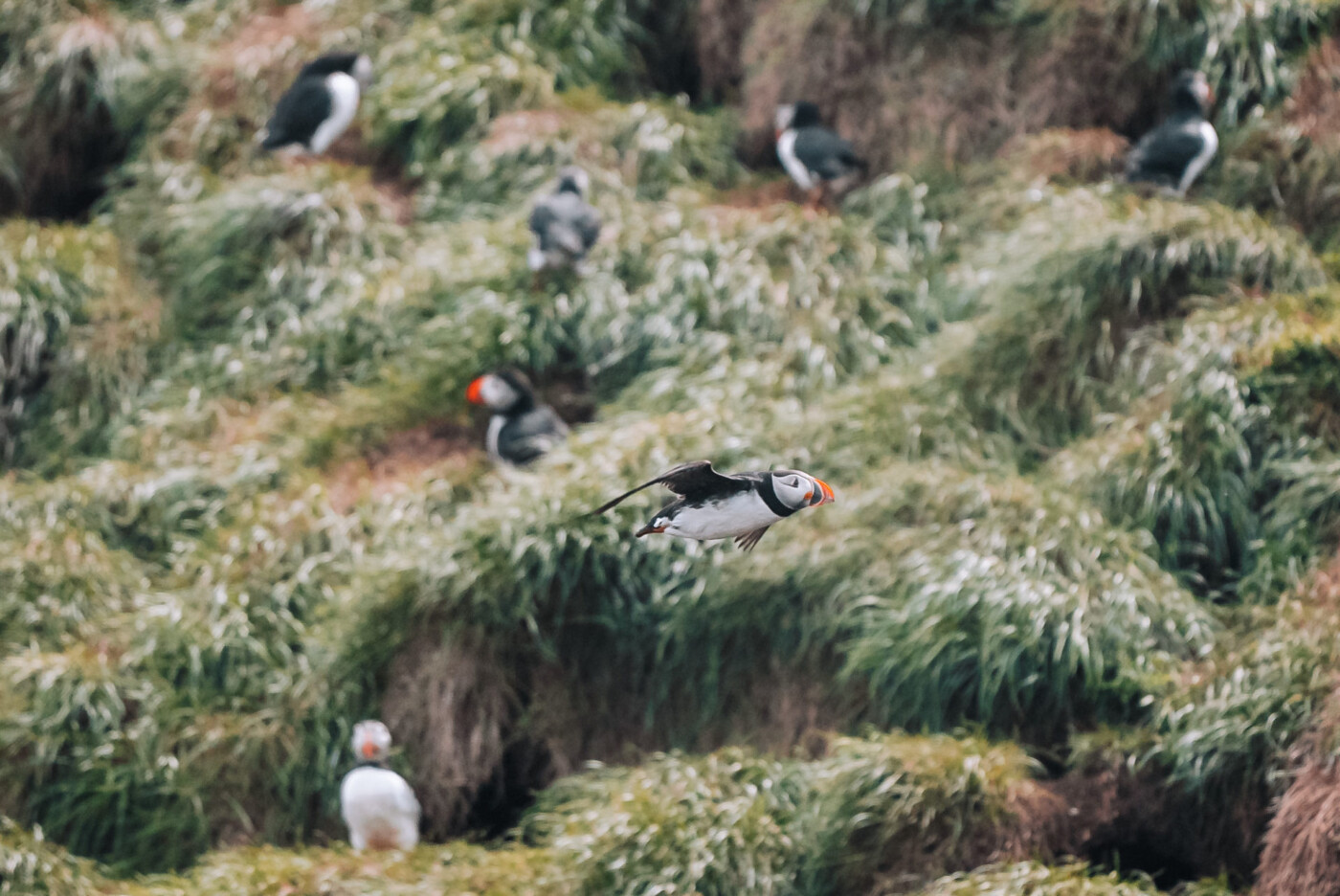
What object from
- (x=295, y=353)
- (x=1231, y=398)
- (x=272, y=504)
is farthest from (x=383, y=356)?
(x=1231, y=398)

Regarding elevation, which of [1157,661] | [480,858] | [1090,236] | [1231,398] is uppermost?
[1090,236]

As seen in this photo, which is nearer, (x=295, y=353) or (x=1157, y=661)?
(x=1157, y=661)

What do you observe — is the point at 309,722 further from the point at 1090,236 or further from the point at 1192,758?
the point at 1090,236

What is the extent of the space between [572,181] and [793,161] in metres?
1.01

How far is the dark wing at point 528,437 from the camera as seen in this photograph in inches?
235

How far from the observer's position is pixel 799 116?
23.2 feet

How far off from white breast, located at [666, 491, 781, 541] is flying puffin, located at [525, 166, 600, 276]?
3.85m

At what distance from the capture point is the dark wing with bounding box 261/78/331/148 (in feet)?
23.8

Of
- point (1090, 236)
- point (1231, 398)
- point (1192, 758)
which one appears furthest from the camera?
point (1090, 236)

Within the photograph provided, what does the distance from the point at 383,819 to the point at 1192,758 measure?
8.24ft

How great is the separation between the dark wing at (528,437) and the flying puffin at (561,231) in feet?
2.44

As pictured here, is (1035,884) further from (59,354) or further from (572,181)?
(59,354)

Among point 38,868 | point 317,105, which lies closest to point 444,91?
point 317,105

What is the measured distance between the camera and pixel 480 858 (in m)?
4.92
